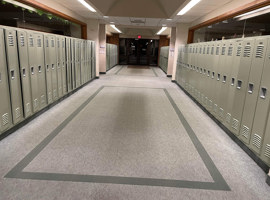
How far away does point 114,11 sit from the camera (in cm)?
745

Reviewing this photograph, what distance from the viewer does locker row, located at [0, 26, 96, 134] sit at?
313 centimetres

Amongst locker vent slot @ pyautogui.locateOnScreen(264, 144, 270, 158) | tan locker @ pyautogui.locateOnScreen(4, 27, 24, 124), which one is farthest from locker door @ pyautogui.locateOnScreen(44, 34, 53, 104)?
locker vent slot @ pyautogui.locateOnScreen(264, 144, 270, 158)

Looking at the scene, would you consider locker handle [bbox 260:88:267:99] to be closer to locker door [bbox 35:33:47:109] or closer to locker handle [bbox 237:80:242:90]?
locker handle [bbox 237:80:242:90]

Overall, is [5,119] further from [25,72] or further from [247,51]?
[247,51]

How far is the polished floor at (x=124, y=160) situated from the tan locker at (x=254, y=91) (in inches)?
11.8

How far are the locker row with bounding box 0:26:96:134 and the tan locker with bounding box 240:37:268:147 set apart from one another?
3.80 m

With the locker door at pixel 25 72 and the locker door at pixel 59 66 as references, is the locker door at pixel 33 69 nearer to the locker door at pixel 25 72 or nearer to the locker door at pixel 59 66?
the locker door at pixel 25 72

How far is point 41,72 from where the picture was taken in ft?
14.3

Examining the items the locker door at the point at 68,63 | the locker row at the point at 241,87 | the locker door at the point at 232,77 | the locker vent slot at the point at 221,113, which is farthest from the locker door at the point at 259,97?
the locker door at the point at 68,63

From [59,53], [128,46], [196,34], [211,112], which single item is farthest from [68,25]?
[128,46]

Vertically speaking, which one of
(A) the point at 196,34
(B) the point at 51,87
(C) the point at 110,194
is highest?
(A) the point at 196,34

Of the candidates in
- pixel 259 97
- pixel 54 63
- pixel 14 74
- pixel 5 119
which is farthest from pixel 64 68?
pixel 259 97

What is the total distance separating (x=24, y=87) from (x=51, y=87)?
1190mm

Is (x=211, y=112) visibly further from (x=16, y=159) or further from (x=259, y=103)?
(x=16, y=159)
